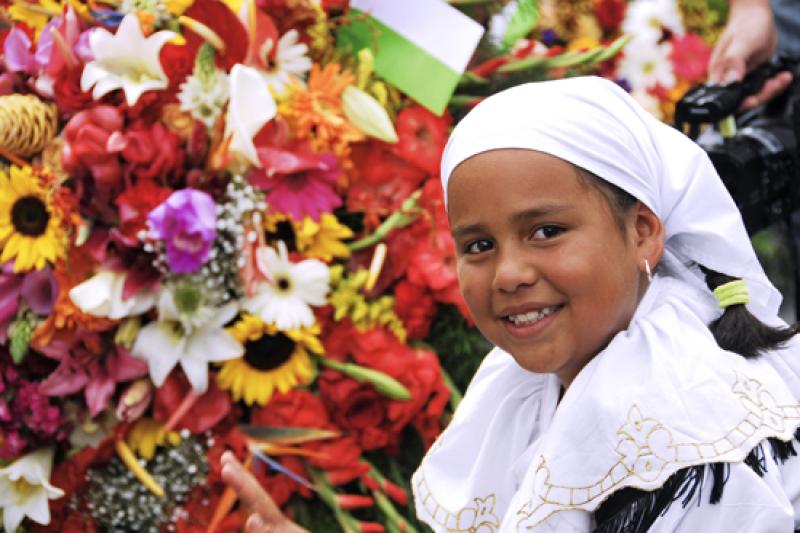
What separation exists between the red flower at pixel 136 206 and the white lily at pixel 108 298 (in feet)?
0.28

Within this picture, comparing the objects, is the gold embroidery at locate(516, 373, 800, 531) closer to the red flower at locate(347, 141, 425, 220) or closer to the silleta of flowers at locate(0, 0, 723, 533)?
the silleta of flowers at locate(0, 0, 723, 533)

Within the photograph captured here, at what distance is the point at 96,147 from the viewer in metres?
1.96

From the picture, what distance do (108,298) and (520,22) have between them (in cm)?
113

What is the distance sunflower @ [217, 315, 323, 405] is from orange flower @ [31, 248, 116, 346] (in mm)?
240

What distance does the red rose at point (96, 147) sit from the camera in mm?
1964

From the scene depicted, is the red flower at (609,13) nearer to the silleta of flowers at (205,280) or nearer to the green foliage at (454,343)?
the silleta of flowers at (205,280)

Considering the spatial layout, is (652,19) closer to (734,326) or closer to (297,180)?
(297,180)

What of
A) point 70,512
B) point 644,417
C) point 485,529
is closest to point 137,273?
point 70,512

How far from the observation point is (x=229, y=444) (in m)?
2.06

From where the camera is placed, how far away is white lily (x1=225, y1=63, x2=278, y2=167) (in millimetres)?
1981

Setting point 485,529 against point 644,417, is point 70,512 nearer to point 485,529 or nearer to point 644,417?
point 485,529

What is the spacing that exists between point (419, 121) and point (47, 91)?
2.32 feet

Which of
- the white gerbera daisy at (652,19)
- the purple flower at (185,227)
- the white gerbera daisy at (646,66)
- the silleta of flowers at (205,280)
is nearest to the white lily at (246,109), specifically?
the silleta of flowers at (205,280)

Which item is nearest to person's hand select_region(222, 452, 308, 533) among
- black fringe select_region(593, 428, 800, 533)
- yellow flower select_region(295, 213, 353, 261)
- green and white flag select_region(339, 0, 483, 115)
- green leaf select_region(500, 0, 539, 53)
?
yellow flower select_region(295, 213, 353, 261)
